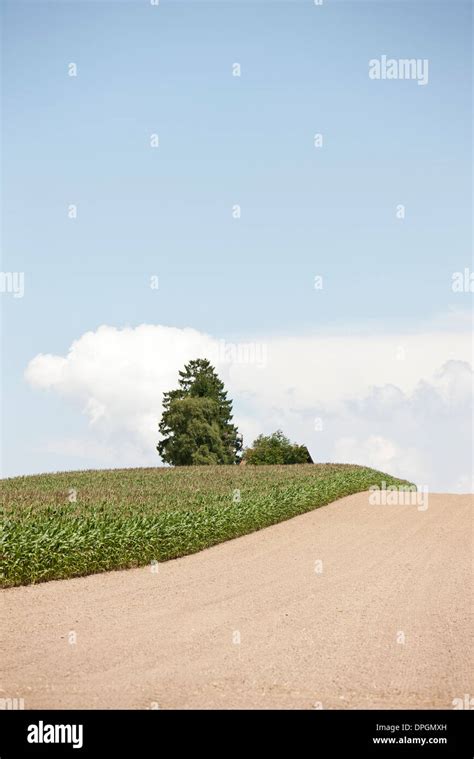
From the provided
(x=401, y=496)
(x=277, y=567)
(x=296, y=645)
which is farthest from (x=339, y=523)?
(x=296, y=645)

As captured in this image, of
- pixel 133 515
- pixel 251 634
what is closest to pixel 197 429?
pixel 133 515

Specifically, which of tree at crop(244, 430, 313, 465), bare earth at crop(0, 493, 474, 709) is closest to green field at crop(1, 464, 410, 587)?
bare earth at crop(0, 493, 474, 709)

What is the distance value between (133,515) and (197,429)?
51.6 m

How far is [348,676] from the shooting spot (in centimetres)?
1105

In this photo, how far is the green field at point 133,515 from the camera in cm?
1834

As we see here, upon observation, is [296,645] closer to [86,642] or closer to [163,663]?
[163,663]

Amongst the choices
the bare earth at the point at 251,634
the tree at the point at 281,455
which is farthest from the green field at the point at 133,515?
the tree at the point at 281,455

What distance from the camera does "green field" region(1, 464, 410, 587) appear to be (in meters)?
18.3

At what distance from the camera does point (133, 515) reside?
23359 millimetres

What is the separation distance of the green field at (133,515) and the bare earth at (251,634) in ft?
1.99
